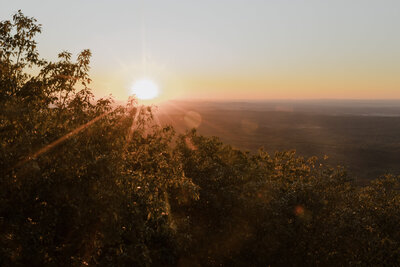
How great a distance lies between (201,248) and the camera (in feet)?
45.9

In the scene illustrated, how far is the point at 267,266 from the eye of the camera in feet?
44.2

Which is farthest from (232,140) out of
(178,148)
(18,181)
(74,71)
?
(18,181)

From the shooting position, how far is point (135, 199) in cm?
796

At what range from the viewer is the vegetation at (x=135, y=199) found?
6.23 metres

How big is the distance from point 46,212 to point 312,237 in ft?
35.0

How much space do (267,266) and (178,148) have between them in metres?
8.64

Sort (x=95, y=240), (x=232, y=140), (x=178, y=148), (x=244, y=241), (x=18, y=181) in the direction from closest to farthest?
(x=18, y=181) < (x=95, y=240) < (x=244, y=241) < (x=178, y=148) < (x=232, y=140)

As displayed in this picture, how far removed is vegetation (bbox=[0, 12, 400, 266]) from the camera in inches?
245

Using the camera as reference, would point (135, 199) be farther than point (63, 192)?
Yes

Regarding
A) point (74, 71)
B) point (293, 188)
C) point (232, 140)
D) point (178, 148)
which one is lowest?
point (232, 140)

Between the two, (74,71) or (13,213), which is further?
(74,71)

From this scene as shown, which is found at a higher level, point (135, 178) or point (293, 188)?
point (135, 178)

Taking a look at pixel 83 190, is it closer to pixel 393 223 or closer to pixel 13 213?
pixel 13 213

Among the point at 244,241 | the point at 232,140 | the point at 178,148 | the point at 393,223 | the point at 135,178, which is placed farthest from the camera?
the point at 232,140
